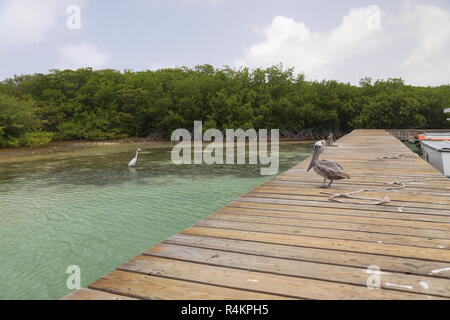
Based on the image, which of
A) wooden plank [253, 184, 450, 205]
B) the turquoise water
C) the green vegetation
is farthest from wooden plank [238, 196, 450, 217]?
the green vegetation

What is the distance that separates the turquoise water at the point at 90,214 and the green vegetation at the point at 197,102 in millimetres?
20957

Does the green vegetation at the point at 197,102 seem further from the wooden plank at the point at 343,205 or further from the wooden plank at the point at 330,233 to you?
the wooden plank at the point at 330,233

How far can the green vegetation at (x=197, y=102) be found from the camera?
32.3 metres

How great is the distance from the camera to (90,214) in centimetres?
680

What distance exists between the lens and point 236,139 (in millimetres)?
31547

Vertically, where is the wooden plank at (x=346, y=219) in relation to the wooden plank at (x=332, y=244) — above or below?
above

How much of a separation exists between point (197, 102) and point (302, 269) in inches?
1332

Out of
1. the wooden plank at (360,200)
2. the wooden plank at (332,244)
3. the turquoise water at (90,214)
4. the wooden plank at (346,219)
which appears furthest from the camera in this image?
the turquoise water at (90,214)

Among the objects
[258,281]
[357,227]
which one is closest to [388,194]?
[357,227]


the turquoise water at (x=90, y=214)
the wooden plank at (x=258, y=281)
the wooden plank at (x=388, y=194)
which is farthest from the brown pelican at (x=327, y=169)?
the wooden plank at (x=258, y=281)

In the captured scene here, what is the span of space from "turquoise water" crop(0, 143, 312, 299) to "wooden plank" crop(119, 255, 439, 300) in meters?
2.00

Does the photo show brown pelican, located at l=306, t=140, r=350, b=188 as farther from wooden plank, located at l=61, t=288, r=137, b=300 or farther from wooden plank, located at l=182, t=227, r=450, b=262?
wooden plank, located at l=61, t=288, r=137, b=300

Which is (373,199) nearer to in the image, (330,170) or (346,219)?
(330,170)
